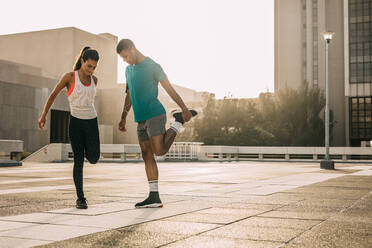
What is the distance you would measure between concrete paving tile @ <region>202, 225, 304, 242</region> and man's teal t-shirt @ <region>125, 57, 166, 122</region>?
1.82 meters

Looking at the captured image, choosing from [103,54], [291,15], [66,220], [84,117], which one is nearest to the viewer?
[66,220]

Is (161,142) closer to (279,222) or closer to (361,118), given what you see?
(279,222)

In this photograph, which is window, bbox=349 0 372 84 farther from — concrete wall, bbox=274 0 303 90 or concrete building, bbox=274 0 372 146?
concrete wall, bbox=274 0 303 90

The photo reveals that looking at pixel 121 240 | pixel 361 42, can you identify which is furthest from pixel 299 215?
pixel 361 42

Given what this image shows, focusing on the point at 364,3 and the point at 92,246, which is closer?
the point at 92,246

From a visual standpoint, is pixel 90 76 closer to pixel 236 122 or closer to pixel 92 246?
pixel 92 246

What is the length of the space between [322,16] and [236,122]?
88.8 ft

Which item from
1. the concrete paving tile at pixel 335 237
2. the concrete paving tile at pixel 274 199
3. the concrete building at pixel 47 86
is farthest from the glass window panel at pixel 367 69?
the concrete paving tile at pixel 335 237

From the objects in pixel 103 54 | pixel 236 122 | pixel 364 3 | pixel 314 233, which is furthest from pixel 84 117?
pixel 103 54

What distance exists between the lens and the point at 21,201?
20.1 ft

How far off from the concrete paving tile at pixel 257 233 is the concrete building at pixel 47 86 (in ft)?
136

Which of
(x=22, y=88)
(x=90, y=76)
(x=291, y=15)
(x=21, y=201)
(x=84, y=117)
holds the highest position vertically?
(x=291, y=15)

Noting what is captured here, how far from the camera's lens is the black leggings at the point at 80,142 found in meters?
5.44

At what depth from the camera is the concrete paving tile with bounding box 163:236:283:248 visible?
3.25m
